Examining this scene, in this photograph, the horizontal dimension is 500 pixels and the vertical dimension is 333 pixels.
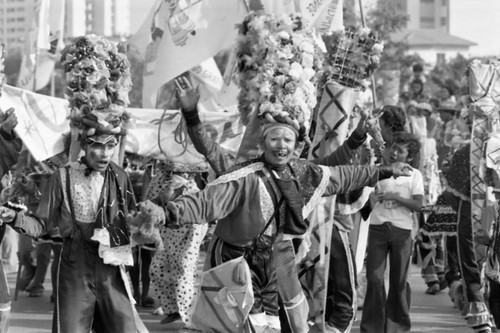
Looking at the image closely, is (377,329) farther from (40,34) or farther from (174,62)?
(40,34)

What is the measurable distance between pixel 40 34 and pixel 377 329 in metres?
7.93

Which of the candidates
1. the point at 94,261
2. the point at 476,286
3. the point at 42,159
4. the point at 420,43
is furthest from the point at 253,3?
the point at 420,43

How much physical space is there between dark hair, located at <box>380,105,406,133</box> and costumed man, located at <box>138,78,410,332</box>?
270 centimetres

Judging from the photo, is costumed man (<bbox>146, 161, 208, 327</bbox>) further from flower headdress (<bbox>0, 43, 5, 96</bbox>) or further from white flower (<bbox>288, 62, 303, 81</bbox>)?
white flower (<bbox>288, 62, 303, 81</bbox>)

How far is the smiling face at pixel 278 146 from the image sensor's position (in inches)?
321

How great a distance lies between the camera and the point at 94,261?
26.4ft

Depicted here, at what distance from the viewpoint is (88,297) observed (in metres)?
7.99

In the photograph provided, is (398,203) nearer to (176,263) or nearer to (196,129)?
(176,263)

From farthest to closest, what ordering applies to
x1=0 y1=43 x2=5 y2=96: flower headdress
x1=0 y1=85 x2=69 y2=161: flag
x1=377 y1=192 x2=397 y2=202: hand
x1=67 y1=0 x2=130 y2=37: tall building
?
x1=67 y1=0 x2=130 y2=37: tall building, x1=0 y1=85 x2=69 y2=161: flag, x1=377 y1=192 x2=397 y2=202: hand, x1=0 y1=43 x2=5 y2=96: flower headdress

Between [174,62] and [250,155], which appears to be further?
[174,62]

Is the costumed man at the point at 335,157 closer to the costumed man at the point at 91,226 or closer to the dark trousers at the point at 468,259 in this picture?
the costumed man at the point at 91,226

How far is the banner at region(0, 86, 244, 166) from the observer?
484 inches

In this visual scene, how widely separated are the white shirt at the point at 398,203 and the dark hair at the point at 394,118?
392mm

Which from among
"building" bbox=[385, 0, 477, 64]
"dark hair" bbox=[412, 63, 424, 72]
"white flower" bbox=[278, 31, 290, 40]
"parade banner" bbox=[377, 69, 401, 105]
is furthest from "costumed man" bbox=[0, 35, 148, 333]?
"building" bbox=[385, 0, 477, 64]
